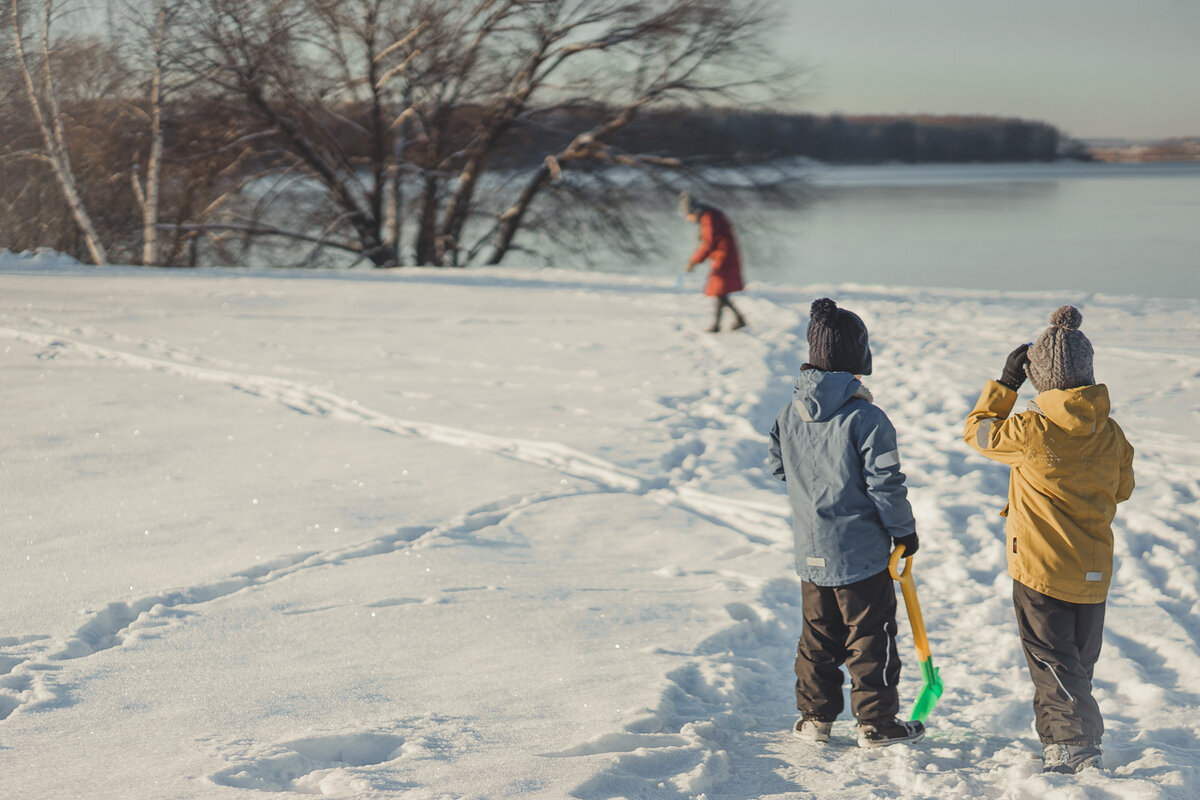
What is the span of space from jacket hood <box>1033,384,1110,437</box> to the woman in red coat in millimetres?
7299

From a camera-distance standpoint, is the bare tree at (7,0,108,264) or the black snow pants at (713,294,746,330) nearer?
the black snow pants at (713,294,746,330)

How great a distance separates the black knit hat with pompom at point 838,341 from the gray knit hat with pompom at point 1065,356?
513mm

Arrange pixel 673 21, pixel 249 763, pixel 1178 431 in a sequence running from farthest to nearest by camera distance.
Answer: pixel 673 21
pixel 1178 431
pixel 249 763

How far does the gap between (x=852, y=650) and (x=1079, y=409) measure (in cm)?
104

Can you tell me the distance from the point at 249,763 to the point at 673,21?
65.5 feet

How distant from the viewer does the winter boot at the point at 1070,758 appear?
2832 mm

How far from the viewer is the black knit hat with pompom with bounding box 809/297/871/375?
10.0ft

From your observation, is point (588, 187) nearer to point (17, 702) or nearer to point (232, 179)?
point (232, 179)

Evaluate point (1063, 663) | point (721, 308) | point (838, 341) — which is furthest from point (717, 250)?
point (1063, 663)

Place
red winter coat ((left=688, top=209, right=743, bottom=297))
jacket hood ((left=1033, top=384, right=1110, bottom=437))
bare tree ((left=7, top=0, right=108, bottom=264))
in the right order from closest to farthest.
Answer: jacket hood ((left=1033, top=384, right=1110, bottom=437))
red winter coat ((left=688, top=209, right=743, bottom=297))
bare tree ((left=7, top=0, right=108, bottom=264))

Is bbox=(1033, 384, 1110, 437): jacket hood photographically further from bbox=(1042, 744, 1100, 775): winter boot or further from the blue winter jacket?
bbox=(1042, 744, 1100, 775): winter boot

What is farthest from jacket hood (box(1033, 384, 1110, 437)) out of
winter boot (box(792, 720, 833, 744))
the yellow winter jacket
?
winter boot (box(792, 720, 833, 744))

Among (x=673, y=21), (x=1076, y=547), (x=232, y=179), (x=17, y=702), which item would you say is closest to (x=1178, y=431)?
(x=1076, y=547)

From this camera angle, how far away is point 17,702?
3.08 metres
